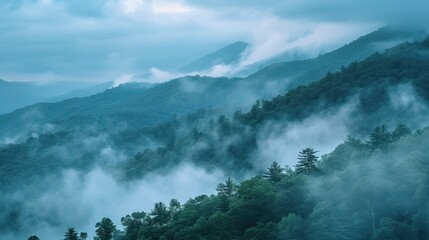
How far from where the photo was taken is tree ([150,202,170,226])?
64.0m

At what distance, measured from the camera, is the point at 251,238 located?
50438mm

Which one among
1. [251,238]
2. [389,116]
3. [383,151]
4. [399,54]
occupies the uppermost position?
[399,54]

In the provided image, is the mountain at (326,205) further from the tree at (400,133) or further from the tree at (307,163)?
the tree at (400,133)

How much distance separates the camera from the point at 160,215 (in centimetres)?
6419

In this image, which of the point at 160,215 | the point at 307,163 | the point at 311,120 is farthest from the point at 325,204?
the point at 311,120

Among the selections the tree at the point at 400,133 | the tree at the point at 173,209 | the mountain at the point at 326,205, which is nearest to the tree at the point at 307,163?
the mountain at the point at 326,205

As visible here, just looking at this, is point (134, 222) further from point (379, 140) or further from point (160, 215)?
point (379, 140)

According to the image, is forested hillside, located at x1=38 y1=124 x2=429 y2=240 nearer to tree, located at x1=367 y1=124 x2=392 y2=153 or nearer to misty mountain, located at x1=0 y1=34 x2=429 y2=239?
tree, located at x1=367 y1=124 x2=392 y2=153

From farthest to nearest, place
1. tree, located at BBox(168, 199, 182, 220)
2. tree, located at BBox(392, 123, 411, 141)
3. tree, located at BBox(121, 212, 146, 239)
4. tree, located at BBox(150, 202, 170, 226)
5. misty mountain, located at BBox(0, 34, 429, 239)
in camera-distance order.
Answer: misty mountain, located at BBox(0, 34, 429, 239) → tree, located at BBox(392, 123, 411, 141) → tree, located at BBox(121, 212, 146, 239) → tree, located at BBox(168, 199, 182, 220) → tree, located at BBox(150, 202, 170, 226)

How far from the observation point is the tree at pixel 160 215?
64.0 meters

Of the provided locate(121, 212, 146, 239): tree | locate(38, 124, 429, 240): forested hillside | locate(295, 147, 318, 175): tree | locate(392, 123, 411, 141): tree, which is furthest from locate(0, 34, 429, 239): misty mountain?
locate(121, 212, 146, 239): tree

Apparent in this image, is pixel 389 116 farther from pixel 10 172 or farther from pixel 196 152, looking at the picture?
pixel 10 172

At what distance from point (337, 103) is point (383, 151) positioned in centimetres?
6160

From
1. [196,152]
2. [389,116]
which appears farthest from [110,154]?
[389,116]
